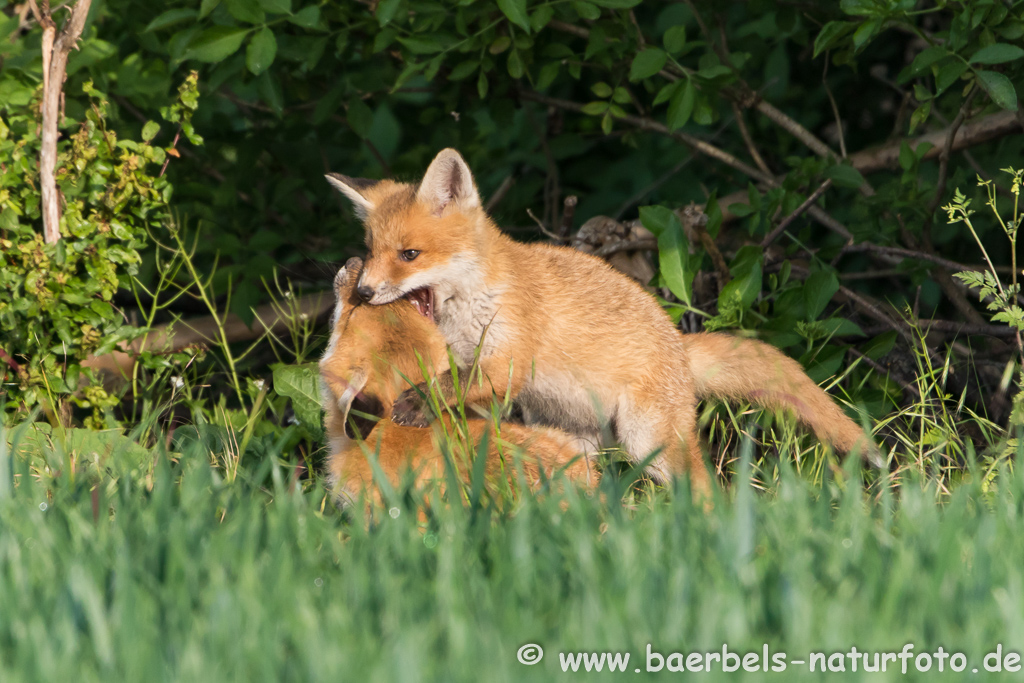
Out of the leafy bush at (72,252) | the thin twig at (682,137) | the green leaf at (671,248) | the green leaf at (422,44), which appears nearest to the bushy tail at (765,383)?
the green leaf at (671,248)

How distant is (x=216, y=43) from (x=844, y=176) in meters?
2.69

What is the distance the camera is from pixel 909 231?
4434mm

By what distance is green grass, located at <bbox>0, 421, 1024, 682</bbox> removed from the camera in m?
1.76

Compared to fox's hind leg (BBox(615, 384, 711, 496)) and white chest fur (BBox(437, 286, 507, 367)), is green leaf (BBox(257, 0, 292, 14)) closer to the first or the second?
white chest fur (BBox(437, 286, 507, 367))

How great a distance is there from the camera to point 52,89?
3.81m

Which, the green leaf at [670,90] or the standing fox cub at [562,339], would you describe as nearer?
the standing fox cub at [562,339]

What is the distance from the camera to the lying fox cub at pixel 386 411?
284 cm

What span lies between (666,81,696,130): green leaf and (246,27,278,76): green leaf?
162 cm

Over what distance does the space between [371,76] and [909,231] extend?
2.63 meters

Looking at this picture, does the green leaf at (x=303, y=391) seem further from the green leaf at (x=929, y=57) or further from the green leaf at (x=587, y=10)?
the green leaf at (x=929, y=57)

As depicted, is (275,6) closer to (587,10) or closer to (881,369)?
(587,10)

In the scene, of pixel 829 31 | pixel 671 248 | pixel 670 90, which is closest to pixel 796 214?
pixel 671 248

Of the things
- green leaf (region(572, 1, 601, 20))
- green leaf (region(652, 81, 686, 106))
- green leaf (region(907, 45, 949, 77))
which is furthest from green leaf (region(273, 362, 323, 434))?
green leaf (region(907, 45, 949, 77))

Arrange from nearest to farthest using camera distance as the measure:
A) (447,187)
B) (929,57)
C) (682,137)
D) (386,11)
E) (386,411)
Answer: (386,411), (929,57), (386,11), (447,187), (682,137)
